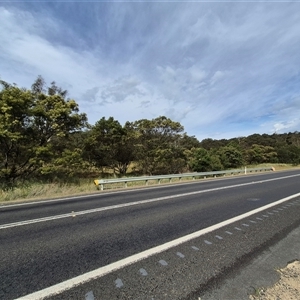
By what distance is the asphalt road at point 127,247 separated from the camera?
249cm

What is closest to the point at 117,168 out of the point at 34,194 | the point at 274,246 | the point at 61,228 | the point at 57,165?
the point at 57,165

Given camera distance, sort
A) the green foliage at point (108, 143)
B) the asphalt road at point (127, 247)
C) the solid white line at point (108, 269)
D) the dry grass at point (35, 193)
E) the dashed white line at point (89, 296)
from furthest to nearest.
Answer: the green foliage at point (108, 143), the dry grass at point (35, 193), the asphalt road at point (127, 247), the solid white line at point (108, 269), the dashed white line at point (89, 296)

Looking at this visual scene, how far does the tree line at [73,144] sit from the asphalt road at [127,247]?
8122mm

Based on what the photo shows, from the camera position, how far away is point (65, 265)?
9.83 ft

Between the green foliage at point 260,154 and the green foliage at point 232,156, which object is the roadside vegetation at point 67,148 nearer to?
the green foliage at point 232,156

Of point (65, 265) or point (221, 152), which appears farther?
point (221, 152)

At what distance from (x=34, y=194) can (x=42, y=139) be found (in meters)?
6.33

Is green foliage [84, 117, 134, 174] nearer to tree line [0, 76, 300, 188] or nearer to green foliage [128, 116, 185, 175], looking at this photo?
tree line [0, 76, 300, 188]

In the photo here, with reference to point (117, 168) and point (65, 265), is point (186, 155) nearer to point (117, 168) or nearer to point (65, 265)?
point (117, 168)

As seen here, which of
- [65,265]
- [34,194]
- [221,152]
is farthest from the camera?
[221,152]

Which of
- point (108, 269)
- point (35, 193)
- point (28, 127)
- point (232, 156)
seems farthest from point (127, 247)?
point (232, 156)

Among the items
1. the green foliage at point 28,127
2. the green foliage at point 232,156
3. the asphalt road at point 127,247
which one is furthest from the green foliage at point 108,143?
the green foliage at point 232,156

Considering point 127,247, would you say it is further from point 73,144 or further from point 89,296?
point 73,144

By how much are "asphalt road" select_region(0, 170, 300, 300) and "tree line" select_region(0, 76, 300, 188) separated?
812cm
